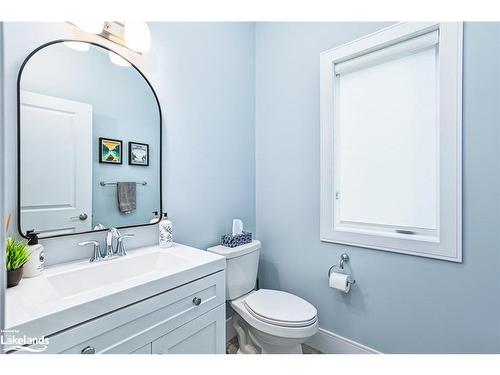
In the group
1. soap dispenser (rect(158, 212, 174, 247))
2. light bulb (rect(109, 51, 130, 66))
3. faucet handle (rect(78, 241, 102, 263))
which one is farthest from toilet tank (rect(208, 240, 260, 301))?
light bulb (rect(109, 51, 130, 66))

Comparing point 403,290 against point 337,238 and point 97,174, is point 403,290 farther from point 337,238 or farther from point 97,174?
point 97,174

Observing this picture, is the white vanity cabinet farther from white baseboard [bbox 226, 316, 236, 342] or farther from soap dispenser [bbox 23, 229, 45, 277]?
white baseboard [bbox 226, 316, 236, 342]

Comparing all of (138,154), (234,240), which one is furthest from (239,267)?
(138,154)

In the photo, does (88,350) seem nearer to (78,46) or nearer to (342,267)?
(78,46)

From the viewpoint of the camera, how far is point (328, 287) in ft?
5.10

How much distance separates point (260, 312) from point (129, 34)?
1568mm

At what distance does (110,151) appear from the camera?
3.74 feet

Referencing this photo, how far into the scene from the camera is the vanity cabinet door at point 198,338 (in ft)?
2.92

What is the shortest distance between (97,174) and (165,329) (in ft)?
2.44

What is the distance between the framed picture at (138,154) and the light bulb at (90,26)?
50cm

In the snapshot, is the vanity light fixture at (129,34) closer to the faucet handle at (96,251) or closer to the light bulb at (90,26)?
the light bulb at (90,26)
